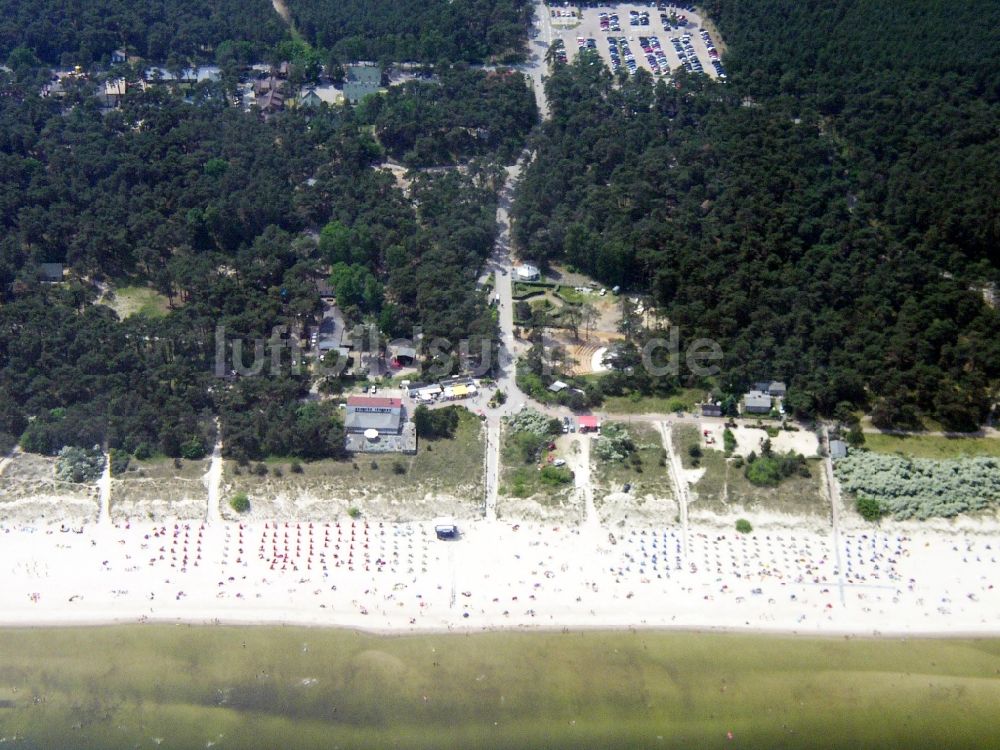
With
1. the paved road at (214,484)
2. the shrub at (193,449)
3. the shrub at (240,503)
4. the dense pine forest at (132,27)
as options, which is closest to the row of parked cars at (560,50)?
the dense pine forest at (132,27)

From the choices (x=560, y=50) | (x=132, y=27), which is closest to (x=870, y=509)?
(x=560, y=50)

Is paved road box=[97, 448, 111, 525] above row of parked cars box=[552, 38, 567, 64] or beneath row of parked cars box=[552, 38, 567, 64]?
beneath

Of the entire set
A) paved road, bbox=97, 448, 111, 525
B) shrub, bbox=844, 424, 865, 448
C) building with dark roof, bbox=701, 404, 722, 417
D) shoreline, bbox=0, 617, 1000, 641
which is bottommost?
shoreline, bbox=0, 617, 1000, 641

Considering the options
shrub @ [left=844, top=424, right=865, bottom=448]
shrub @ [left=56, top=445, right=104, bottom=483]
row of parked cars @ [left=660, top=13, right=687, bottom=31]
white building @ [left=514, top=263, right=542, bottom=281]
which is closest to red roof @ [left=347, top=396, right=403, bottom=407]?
shrub @ [left=56, top=445, right=104, bottom=483]

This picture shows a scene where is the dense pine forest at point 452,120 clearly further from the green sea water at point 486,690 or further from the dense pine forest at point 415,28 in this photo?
the green sea water at point 486,690

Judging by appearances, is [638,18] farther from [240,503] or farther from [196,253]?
[240,503]

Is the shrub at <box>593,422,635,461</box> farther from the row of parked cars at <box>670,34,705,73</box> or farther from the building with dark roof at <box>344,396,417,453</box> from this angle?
the row of parked cars at <box>670,34,705,73</box>
